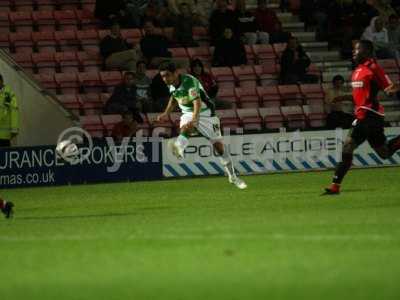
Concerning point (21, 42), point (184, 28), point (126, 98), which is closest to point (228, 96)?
point (184, 28)

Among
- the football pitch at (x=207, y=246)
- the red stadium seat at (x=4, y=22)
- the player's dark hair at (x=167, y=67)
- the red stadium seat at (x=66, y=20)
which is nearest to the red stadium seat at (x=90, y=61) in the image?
the red stadium seat at (x=66, y=20)

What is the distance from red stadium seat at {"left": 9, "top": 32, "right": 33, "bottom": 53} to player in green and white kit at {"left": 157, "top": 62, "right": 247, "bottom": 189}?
22.0 feet

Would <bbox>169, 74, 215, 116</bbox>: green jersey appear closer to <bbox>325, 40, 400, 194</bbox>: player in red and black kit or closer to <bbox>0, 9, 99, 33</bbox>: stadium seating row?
<bbox>325, 40, 400, 194</bbox>: player in red and black kit

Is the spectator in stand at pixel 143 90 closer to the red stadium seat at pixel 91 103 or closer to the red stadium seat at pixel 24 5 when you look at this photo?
the red stadium seat at pixel 91 103

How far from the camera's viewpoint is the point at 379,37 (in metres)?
30.2

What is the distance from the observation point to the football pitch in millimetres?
9383

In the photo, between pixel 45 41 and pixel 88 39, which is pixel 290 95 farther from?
pixel 45 41

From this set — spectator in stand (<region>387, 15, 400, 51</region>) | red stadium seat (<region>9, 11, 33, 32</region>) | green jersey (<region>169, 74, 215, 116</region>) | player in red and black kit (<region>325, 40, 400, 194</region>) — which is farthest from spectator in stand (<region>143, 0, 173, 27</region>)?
player in red and black kit (<region>325, 40, 400, 194</region>)

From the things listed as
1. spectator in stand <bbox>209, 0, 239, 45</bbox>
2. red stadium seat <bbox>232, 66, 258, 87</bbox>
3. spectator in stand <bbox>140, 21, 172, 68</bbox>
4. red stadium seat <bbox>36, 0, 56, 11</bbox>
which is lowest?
red stadium seat <bbox>232, 66, 258, 87</bbox>

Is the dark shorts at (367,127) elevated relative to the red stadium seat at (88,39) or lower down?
lower down

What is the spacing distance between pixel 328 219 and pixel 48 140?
12072mm

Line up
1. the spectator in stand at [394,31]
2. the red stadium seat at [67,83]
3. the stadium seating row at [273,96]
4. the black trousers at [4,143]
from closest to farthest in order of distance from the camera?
the black trousers at [4,143] → the red stadium seat at [67,83] → the stadium seating row at [273,96] → the spectator in stand at [394,31]

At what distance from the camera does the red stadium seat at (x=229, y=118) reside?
89.2 ft

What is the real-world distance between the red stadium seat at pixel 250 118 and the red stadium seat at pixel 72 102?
3695mm
